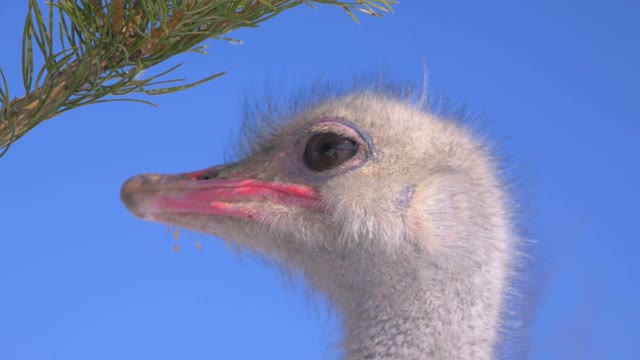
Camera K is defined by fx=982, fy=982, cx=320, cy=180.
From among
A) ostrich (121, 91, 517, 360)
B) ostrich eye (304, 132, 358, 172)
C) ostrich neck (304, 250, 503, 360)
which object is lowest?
ostrich neck (304, 250, 503, 360)

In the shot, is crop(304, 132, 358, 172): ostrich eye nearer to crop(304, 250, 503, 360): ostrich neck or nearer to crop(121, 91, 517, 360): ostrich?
crop(121, 91, 517, 360): ostrich

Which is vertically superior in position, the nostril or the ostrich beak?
the nostril

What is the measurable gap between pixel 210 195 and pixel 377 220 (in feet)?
1.21

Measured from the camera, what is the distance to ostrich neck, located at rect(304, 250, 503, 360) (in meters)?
2.07

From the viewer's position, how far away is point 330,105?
2.40m

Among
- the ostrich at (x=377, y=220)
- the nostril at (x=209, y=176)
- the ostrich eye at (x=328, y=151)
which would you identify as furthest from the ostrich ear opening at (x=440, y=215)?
the nostril at (x=209, y=176)

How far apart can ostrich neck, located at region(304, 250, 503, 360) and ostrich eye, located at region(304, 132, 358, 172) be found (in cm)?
26

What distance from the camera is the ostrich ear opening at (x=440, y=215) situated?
2111 millimetres

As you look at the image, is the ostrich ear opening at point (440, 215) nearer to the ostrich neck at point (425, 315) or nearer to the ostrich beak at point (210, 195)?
the ostrich neck at point (425, 315)

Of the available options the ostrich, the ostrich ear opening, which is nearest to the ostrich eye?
the ostrich

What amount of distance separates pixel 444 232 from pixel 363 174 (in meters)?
0.22

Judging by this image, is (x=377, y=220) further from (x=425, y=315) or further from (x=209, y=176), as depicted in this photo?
(x=209, y=176)

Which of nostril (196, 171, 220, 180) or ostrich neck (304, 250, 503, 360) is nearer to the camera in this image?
ostrich neck (304, 250, 503, 360)

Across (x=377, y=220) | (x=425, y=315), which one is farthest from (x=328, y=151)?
(x=425, y=315)
